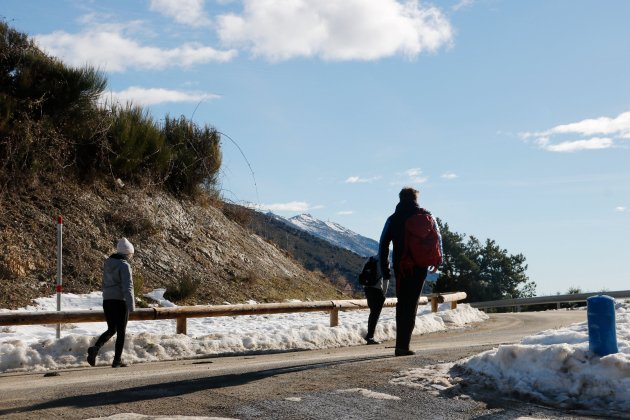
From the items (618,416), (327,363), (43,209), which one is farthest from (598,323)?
(43,209)

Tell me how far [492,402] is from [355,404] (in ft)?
3.66

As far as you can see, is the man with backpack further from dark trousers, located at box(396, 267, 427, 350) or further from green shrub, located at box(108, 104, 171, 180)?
green shrub, located at box(108, 104, 171, 180)

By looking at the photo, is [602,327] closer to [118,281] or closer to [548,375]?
[548,375]

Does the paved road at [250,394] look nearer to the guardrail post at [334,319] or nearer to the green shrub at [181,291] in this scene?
the guardrail post at [334,319]

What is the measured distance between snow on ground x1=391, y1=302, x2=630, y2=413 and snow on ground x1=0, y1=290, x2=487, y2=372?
15.7 feet

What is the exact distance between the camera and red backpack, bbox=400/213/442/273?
878 cm

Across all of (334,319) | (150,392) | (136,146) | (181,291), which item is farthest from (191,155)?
(150,392)

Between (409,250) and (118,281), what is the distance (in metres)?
3.83

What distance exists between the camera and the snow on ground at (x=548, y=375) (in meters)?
5.84

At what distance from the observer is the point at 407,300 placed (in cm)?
891

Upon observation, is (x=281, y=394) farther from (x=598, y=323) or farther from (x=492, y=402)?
(x=598, y=323)

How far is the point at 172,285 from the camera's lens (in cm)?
1833

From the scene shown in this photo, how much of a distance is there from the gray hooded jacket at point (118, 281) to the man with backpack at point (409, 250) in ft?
10.9

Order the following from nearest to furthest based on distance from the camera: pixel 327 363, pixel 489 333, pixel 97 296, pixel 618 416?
pixel 618 416 < pixel 327 363 < pixel 489 333 < pixel 97 296
